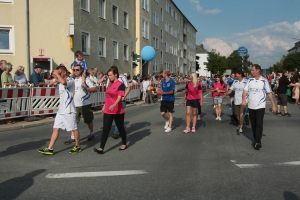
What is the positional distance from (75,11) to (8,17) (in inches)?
156

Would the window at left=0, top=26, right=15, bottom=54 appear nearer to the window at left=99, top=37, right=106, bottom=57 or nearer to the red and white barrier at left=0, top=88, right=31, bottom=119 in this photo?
the window at left=99, top=37, right=106, bottom=57

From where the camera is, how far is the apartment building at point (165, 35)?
1390 inches

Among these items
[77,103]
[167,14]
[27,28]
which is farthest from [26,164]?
[167,14]

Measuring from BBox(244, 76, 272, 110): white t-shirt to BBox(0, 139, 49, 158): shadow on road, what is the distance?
4940 mm

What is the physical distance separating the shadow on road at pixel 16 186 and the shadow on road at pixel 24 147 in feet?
6.05

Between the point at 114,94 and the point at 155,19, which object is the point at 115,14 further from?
the point at 114,94

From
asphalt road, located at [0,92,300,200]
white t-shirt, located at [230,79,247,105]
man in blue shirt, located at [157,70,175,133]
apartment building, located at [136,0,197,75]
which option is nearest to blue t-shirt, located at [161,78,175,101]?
man in blue shirt, located at [157,70,175,133]

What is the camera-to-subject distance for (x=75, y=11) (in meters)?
20.6

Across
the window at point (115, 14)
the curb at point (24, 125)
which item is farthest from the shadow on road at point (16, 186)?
the window at point (115, 14)

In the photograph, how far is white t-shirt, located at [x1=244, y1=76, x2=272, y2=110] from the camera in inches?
289

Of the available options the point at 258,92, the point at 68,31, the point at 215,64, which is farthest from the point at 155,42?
the point at 215,64

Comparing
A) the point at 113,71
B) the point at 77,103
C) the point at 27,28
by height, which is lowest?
the point at 77,103

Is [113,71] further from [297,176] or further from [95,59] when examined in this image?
[95,59]

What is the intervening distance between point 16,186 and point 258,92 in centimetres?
534
